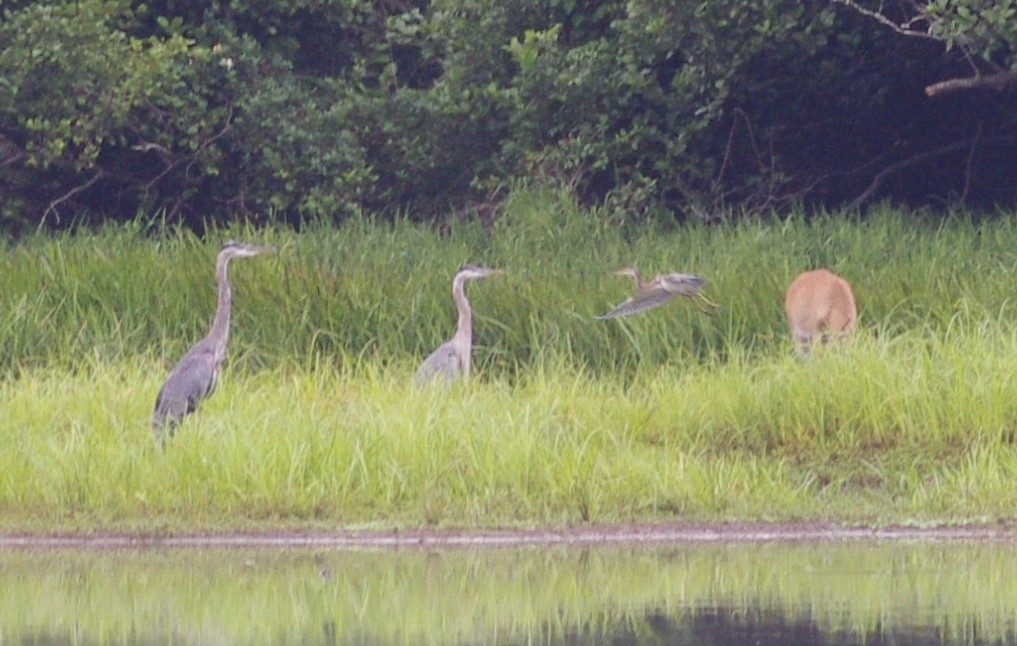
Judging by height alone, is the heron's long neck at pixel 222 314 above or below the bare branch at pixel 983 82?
below

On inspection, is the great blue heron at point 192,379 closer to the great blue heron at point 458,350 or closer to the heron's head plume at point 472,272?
the great blue heron at point 458,350

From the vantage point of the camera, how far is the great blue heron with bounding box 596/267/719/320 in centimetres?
1002

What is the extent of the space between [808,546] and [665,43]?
654 centimetres

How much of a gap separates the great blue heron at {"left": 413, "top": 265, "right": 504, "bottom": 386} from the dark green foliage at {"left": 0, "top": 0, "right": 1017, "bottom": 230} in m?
3.27

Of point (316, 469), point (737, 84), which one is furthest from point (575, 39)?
point (316, 469)

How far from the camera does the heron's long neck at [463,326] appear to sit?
9.86 m

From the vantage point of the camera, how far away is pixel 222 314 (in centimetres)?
966

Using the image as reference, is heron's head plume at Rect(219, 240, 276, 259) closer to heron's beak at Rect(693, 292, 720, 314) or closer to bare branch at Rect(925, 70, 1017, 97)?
heron's beak at Rect(693, 292, 720, 314)

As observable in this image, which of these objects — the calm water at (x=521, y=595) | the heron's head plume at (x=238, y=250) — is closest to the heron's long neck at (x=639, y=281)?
the heron's head plume at (x=238, y=250)

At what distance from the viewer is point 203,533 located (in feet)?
25.3

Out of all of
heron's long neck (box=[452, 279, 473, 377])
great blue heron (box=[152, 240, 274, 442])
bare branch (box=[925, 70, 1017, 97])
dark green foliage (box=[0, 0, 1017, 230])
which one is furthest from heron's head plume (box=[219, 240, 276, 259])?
bare branch (box=[925, 70, 1017, 97])

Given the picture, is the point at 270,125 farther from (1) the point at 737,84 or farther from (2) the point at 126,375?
(2) the point at 126,375

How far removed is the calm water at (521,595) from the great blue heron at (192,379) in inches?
46.0

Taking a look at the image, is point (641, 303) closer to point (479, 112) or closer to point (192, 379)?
point (192, 379)
